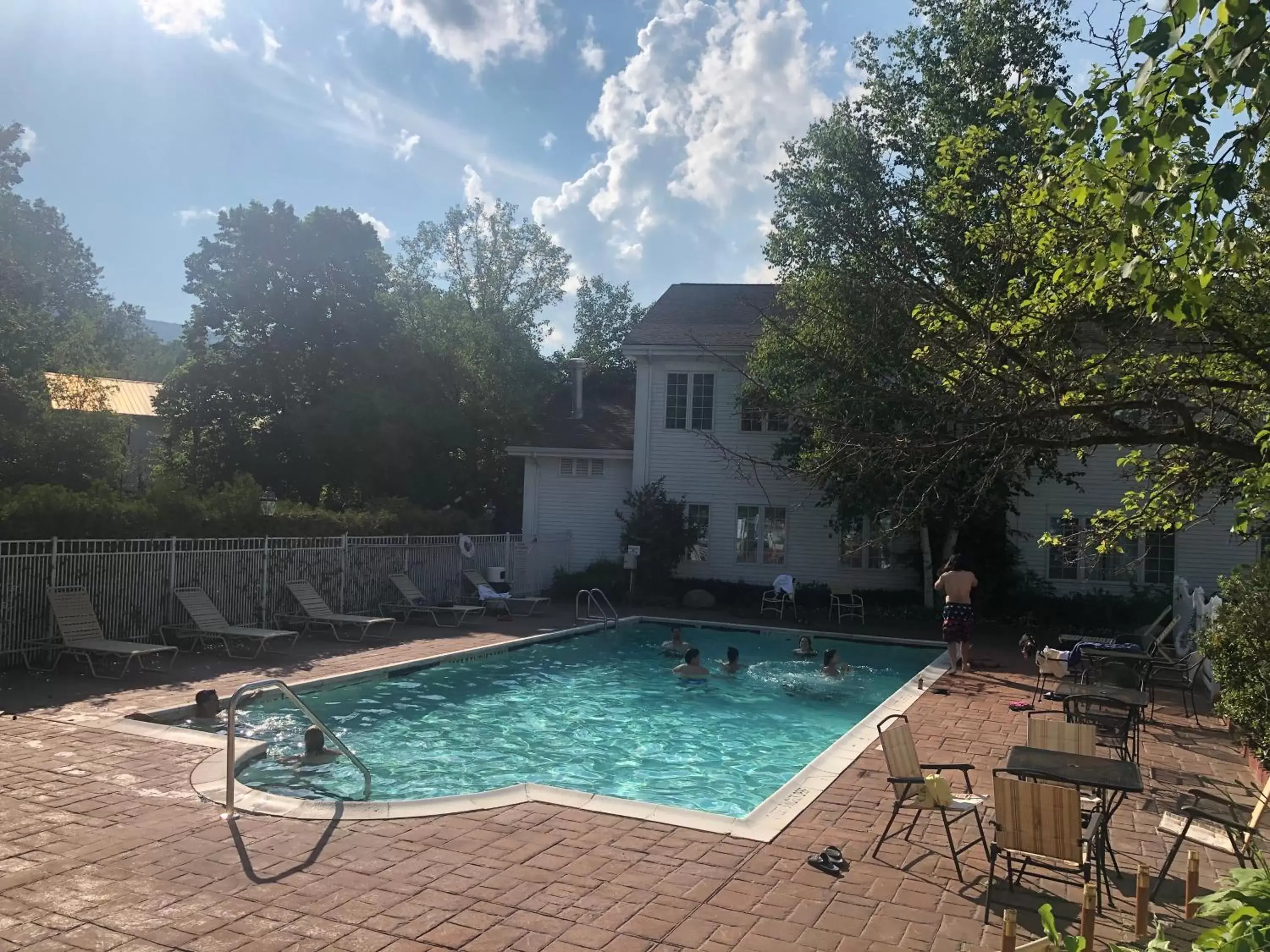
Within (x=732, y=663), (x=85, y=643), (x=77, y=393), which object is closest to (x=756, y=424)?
(x=732, y=663)

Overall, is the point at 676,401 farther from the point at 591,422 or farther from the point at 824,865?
the point at 824,865

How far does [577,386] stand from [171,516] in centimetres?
1593

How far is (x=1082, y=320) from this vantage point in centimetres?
748

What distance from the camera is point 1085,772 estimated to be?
19.9ft

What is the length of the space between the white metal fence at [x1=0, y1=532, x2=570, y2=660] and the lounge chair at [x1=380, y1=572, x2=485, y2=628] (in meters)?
0.24

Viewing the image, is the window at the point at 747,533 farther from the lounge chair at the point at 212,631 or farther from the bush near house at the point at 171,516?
the lounge chair at the point at 212,631

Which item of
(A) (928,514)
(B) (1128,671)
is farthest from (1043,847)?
(A) (928,514)

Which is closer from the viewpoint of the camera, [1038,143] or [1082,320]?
[1038,143]

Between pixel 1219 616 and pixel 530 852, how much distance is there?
785 cm

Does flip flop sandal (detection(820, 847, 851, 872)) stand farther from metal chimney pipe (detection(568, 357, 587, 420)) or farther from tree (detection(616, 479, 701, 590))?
metal chimney pipe (detection(568, 357, 587, 420))

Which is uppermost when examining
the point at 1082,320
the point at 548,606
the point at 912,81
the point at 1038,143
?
the point at 912,81

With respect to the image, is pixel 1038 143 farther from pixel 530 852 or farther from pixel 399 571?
pixel 399 571

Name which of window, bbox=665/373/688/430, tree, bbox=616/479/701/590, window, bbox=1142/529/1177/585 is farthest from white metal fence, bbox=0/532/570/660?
window, bbox=1142/529/1177/585

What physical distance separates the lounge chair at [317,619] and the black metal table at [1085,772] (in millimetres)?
12455
